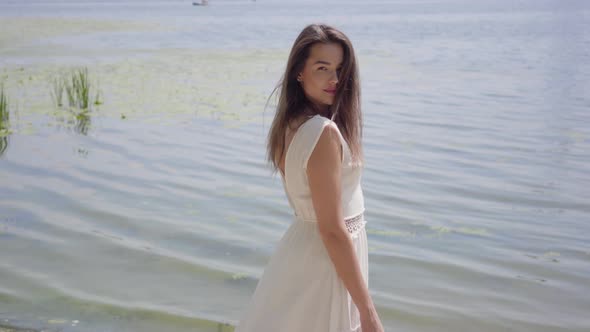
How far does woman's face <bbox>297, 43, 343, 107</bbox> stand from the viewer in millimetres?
2182

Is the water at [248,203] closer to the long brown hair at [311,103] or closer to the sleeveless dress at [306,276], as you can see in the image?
the sleeveless dress at [306,276]

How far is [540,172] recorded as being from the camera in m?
7.87

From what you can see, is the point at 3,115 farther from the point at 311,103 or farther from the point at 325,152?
the point at 325,152

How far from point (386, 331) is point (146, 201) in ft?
10.7

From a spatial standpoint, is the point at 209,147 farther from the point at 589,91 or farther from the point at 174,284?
the point at 589,91

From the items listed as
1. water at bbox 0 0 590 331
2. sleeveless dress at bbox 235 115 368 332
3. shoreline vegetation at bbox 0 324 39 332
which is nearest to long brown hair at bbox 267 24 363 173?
sleeveless dress at bbox 235 115 368 332

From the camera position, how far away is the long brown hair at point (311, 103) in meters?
2.18

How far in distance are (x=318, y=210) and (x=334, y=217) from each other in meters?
0.05

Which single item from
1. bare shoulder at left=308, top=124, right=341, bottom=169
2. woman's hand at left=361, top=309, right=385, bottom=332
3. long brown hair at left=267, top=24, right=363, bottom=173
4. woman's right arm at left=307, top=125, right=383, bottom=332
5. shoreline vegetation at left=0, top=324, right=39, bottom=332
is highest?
long brown hair at left=267, top=24, right=363, bottom=173

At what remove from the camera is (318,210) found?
6.70 feet

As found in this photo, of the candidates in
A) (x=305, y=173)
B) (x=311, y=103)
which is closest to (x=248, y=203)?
(x=311, y=103)

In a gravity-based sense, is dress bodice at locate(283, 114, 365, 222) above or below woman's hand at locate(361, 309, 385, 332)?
above

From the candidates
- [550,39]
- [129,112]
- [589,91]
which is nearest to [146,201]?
[129,112]

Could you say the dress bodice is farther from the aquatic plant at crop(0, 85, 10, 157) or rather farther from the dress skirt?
the aquatic plant at crop(0, 85, 10, 157)
